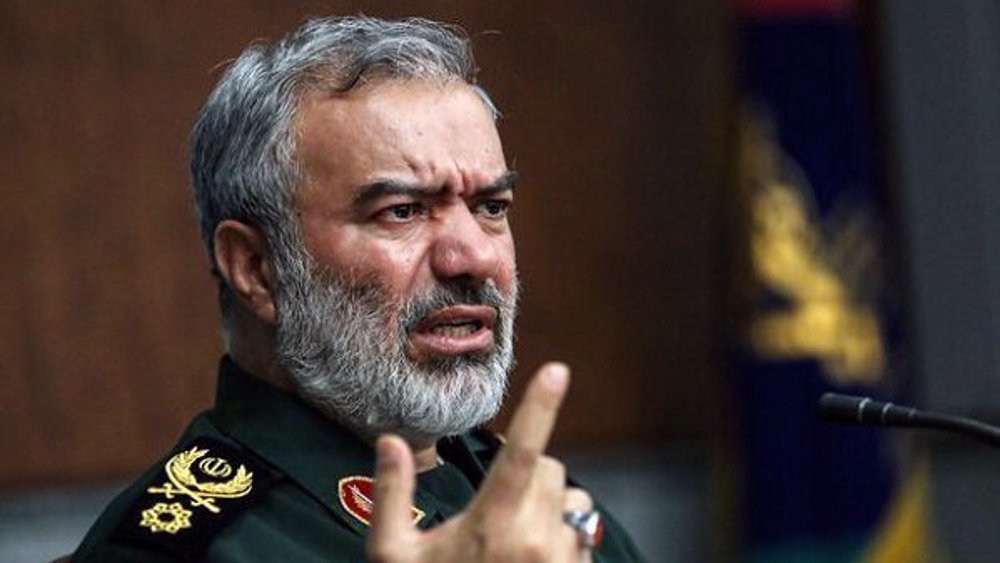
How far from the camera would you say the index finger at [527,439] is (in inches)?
71.5

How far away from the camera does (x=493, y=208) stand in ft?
8.19

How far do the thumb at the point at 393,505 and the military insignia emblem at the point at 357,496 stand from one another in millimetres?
548

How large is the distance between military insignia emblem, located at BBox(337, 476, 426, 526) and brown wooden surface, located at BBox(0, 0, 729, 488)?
6.39ft

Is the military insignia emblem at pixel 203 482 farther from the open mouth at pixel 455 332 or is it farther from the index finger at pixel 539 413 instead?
the index finger at pixel 539 413

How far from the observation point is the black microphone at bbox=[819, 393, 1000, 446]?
2141 millimetres

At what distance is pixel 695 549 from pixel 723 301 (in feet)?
2.61

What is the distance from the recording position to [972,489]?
615 cm

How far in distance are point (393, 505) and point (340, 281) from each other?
642mm

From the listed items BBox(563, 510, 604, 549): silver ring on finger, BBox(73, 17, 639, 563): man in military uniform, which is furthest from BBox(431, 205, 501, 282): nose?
BBox(563, 510, 604, 549): silver ring on finger

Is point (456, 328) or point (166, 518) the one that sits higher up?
point (456, 328)

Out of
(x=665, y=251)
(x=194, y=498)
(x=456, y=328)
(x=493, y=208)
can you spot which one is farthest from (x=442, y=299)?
(x=665, y=251)

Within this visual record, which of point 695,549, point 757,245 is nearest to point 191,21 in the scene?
point 757,245

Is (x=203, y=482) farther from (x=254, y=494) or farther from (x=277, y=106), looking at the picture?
(x=277, y=106)

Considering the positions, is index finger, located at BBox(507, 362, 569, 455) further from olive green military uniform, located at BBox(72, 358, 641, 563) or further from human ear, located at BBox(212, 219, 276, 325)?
human ear, located at BBox(212, 219, 276, 325)
